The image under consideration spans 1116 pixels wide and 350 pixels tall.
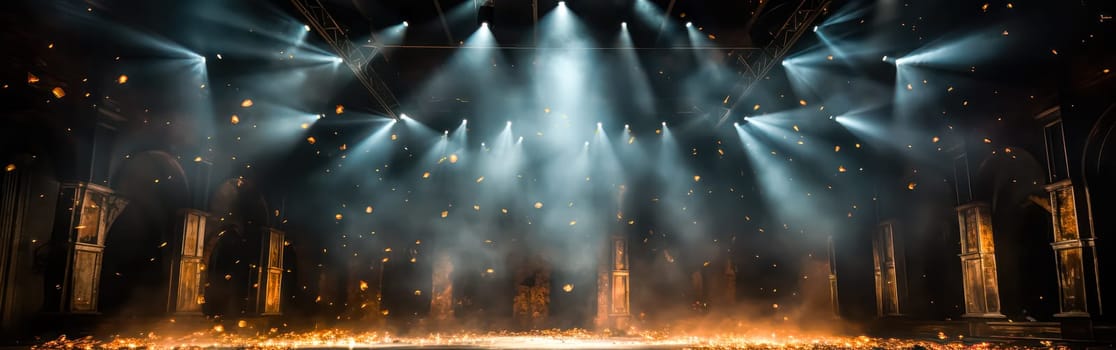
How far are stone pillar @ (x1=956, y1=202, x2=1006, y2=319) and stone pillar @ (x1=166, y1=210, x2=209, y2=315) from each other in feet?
37.1

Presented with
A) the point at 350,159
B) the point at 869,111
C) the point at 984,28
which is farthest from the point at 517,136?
the point at 984,28

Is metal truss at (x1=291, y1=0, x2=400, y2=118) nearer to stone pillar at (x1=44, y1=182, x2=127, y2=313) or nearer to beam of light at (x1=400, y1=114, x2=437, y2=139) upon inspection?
beam of light at (x1=400, y1=114, x2=437, y2=139)

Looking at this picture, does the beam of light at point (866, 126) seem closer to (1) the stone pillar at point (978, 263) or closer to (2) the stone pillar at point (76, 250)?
(1) the stone pillar at point (978, 263)

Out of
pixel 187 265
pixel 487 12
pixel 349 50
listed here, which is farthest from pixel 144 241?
pixel 487 12

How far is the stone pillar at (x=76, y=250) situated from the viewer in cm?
868

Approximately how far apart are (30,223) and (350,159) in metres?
7.01

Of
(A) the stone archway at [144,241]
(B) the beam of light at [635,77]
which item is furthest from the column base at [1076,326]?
(A) the stone archway at [144,241]

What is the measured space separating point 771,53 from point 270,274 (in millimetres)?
9914

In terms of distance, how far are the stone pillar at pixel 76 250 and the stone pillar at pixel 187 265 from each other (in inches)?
61.5

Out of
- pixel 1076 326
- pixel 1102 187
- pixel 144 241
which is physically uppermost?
pixel 1102 187

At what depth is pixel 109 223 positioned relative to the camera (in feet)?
31.2

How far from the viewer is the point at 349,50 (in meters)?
11.3

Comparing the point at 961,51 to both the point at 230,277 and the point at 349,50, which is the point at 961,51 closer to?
the point at 349,50

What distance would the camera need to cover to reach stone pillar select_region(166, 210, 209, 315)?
10711mm
